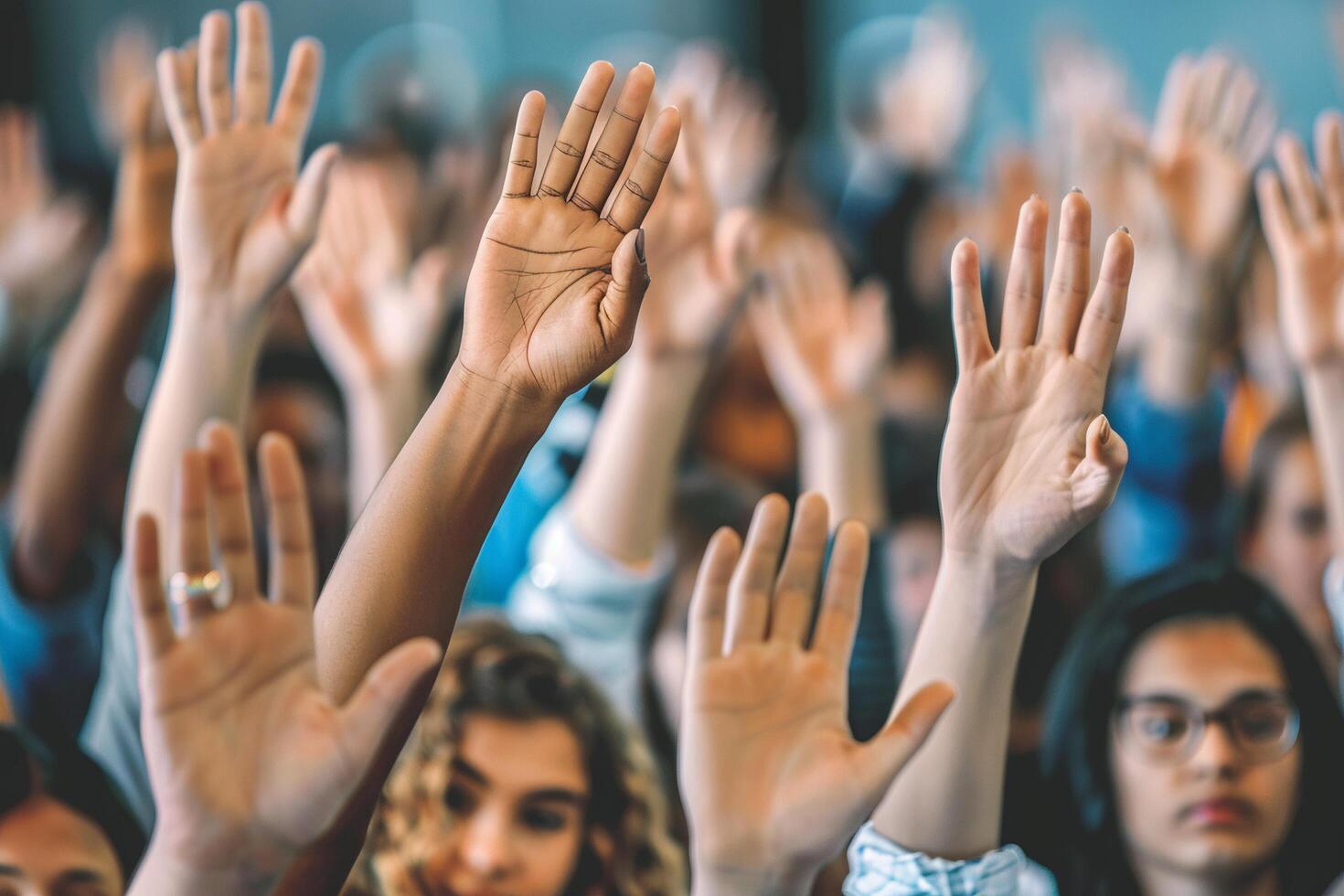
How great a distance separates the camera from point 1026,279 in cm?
106

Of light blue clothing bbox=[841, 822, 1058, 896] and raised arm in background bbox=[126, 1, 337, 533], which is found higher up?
raised arm in background bbox=[126, 1, 337, 533]

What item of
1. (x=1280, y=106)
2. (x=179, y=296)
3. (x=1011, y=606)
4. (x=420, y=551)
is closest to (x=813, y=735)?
(x=1011, y=606)

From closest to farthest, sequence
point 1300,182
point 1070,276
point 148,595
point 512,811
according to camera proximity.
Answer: point 148,595
point 1070,276
point 512,811
point 1300,182

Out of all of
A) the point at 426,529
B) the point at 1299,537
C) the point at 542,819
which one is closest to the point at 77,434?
the point at 542,819

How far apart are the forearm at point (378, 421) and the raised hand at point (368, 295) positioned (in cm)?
2

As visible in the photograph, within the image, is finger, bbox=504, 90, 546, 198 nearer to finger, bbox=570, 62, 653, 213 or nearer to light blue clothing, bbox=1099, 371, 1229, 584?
finger, bbox=570, 62, 653, 213

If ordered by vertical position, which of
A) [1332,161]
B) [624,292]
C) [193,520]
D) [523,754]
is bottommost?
[523,754]

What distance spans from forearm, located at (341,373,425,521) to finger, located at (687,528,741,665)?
1115 millimetres

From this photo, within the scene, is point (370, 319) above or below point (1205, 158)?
below

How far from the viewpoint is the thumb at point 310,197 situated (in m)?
1.40

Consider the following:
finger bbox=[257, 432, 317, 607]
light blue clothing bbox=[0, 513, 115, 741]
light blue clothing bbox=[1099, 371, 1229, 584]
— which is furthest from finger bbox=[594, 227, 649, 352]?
light blue clothing bbox=[1099, 371, 1229, 584]

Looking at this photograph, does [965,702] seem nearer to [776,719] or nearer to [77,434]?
[776,719]

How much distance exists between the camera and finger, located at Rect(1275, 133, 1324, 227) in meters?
1.60

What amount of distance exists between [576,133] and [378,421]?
3.67 feet
